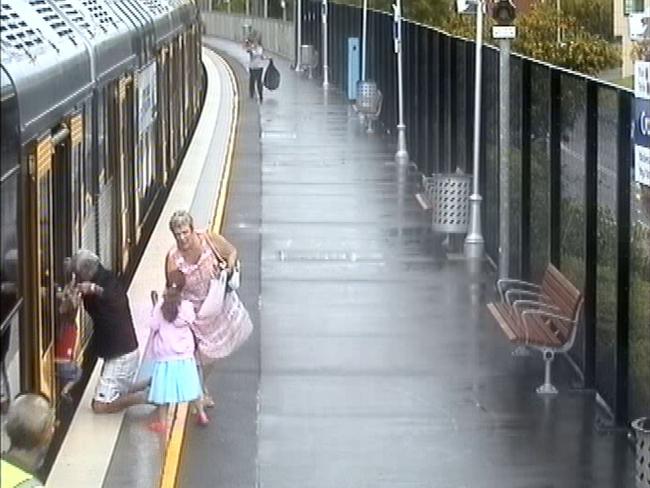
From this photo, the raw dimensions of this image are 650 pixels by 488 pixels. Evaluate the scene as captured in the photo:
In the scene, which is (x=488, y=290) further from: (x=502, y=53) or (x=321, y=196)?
(x=321, y=196)

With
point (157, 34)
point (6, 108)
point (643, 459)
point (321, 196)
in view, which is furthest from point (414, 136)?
point (6, 108)

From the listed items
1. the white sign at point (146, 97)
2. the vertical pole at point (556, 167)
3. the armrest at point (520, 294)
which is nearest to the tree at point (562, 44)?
the white sign at point (146, 97)

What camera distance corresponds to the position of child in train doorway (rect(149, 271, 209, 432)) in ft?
39.1

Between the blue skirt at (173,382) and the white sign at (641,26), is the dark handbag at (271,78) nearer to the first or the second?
the blue skirt at (173,382)

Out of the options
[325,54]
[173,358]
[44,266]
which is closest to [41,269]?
[44,266]

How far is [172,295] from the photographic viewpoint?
12.1 metres

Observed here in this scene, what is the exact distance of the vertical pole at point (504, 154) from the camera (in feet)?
53.4

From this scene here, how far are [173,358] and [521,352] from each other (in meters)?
3.73

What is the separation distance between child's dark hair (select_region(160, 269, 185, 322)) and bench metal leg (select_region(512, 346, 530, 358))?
3422 mm

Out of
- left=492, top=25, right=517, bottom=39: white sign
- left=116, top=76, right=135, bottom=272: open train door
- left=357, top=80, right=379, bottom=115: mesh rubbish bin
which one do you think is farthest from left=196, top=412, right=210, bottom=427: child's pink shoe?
left=357, top=80, right=379, bottom=115: mesh rubbish bin

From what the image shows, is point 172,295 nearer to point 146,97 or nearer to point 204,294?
point 204,294

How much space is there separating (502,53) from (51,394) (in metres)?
7.77

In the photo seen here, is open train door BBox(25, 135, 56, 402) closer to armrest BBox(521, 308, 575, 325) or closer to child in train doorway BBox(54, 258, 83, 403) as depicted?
child in train doorway BBox(54, 258, 83, 403)

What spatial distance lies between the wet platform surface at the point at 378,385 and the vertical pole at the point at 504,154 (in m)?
0.60
